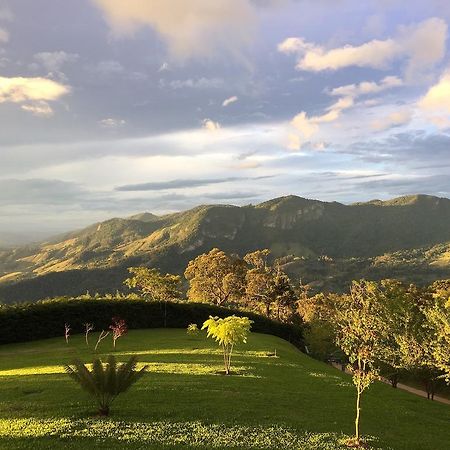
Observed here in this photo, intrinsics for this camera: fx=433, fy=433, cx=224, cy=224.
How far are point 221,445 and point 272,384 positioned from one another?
37.1 ft

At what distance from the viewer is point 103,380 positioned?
53.2ft

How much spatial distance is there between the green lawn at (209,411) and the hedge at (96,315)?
13178 mm

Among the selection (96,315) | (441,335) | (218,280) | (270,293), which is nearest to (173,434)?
(441,335)

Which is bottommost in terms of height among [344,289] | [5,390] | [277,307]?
[344,289]

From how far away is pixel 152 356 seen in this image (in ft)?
105

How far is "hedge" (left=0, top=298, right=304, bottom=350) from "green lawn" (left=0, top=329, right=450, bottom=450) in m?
13.2

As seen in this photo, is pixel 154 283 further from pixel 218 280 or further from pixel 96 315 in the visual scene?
pixel 96 315

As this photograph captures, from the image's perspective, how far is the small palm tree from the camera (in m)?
16.2

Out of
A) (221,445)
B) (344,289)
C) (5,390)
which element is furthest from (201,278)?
(344,289)

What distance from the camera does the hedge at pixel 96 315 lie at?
4456cm

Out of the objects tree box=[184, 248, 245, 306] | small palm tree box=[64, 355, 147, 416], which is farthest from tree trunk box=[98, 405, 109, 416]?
tree box=[184, 248, 245, 306]

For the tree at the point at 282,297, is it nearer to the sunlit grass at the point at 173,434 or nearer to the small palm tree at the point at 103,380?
the sunlit grass at the point at 173,434

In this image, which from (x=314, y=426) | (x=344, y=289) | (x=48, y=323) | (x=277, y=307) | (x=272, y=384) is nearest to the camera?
(x=314, y=426)

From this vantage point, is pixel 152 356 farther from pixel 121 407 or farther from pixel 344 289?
pixel 344 289
